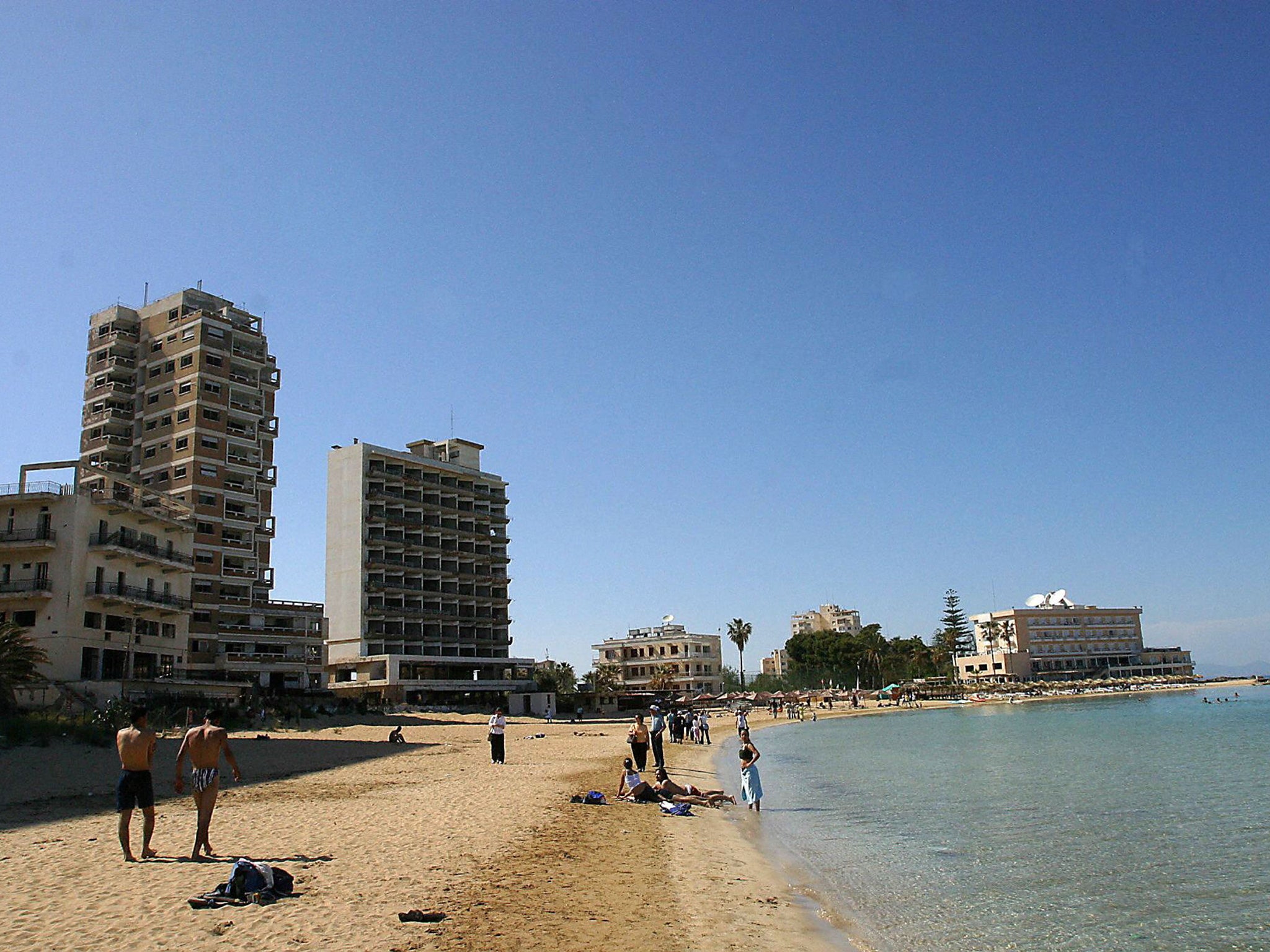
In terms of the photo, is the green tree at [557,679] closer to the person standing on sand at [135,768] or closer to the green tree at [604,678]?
the green tree at [604,678]

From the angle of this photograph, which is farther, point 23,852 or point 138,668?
point 138,668

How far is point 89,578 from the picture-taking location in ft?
169

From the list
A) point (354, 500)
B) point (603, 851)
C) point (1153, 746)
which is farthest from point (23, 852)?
point (354, 500)

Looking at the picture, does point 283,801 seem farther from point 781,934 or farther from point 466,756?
point 466,756

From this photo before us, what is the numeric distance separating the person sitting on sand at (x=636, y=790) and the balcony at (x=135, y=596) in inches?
1668

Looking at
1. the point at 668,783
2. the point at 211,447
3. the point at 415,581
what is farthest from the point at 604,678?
the point at 668,783

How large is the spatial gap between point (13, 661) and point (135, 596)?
15827 millimetres

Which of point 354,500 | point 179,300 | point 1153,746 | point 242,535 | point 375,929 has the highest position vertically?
point 179,300

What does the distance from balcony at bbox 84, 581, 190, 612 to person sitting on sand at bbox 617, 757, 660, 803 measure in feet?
139

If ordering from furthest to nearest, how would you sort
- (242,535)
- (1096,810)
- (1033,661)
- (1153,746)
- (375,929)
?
1. (1033,661)
2. (242,535)
3. (1153,746)
4. (1096,810)
5. (375,929)

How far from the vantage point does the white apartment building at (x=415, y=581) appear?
89.4m

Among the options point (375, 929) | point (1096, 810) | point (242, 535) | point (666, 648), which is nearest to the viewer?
point (375, 929)

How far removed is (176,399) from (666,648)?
7807 centimetres

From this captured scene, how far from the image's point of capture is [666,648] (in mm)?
132750
